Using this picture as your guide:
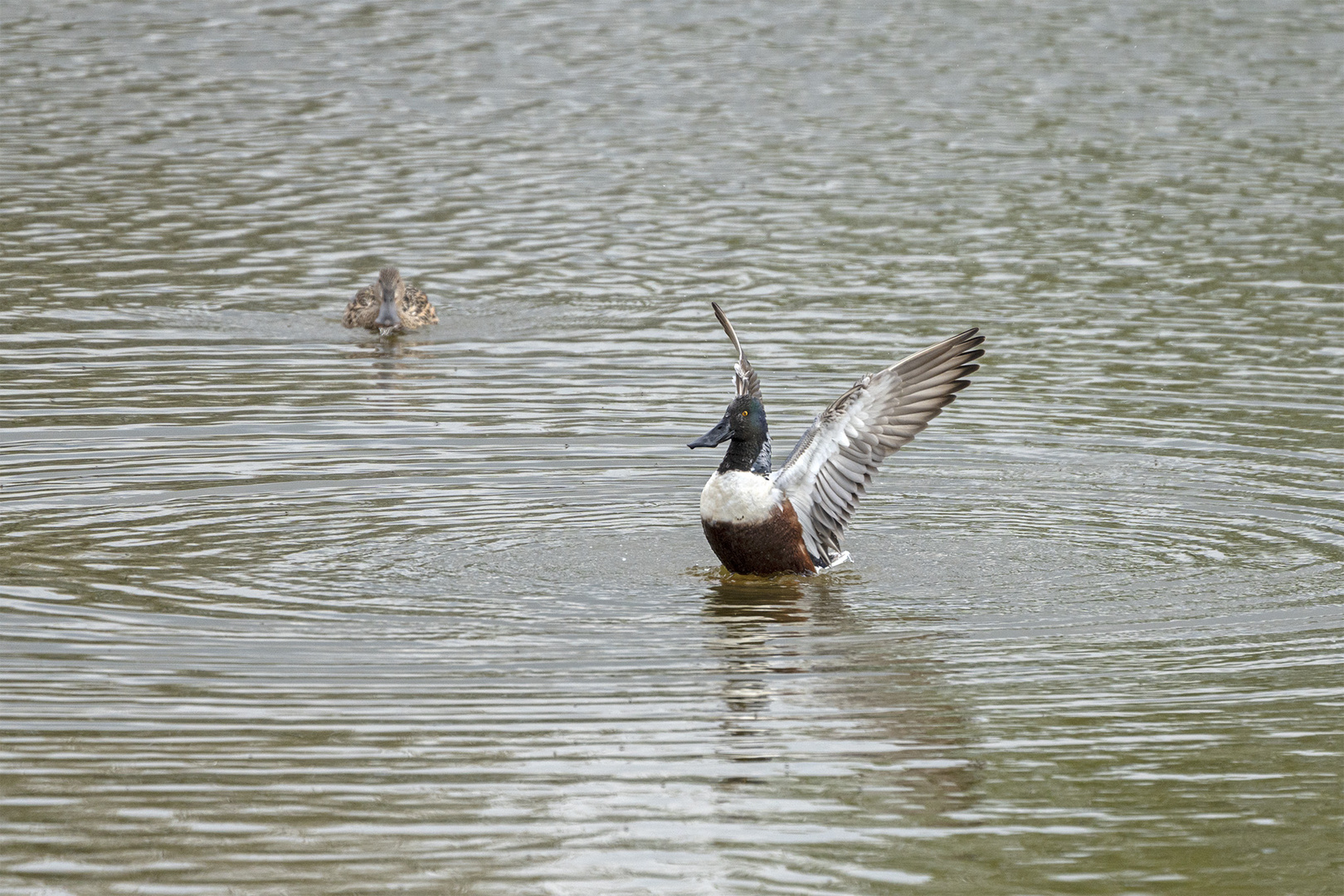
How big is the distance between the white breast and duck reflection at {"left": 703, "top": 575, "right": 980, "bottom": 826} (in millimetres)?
380

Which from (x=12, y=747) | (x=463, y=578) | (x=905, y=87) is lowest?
(x=905, y=87)

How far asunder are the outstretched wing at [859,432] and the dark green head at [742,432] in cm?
26

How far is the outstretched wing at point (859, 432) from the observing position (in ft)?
33.6

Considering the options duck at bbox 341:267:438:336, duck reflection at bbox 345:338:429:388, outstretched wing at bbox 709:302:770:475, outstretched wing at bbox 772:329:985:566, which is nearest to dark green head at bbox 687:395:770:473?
outstretched wing at bbox 709:302:770:475

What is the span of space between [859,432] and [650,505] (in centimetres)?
172

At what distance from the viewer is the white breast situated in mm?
10195

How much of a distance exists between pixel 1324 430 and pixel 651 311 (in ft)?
20.1

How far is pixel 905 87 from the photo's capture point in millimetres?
29281

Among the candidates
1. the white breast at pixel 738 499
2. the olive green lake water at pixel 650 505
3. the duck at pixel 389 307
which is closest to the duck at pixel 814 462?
the white breast at pixel 738 499

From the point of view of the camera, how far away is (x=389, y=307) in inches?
656

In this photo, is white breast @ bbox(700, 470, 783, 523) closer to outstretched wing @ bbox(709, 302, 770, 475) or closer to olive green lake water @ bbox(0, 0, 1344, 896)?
outstretched wing @ bbox(709, 302, 770, 475)

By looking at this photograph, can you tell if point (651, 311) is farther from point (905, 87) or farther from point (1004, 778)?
point (905, 87)

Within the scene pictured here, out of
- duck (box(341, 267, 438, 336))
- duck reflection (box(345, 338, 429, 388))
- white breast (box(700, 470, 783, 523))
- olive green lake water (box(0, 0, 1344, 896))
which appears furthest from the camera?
duck (box(341, 267, 438, 336))

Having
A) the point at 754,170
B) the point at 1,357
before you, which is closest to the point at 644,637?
the point at 1,357
